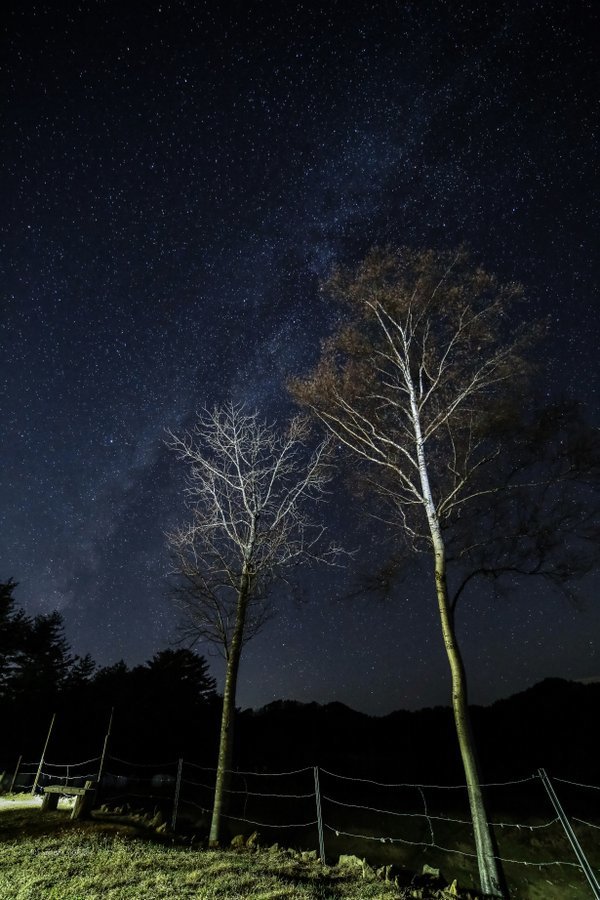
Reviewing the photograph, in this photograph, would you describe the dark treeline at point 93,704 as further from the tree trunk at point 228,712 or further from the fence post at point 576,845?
the fence post at point 576,845

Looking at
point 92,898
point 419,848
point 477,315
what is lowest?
point 419,848

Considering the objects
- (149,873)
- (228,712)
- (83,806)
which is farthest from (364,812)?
(149,873)

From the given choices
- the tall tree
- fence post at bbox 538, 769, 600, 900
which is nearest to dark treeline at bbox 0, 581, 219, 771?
the tall tree

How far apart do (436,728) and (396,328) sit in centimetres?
4109

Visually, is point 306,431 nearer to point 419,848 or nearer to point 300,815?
point 419,848

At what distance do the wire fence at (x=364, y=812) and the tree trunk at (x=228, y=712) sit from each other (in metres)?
0.30

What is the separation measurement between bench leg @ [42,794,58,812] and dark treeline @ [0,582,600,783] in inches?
770

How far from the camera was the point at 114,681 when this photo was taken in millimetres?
35375

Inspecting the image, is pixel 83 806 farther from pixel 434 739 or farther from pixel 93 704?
pixel 434 739

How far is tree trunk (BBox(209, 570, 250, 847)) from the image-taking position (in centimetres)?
973

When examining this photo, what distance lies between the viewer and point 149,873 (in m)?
5.18

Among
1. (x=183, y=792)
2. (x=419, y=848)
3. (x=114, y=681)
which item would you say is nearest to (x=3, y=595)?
(x=114, y=681)

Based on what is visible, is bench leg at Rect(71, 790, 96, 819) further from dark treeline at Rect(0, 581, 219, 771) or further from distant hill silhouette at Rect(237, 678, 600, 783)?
distant hill silhouette at Rect(237, 678, 600, 783)

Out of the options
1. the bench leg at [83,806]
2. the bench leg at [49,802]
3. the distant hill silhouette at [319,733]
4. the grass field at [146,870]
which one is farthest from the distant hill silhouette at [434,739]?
the grass field at [146,870]
